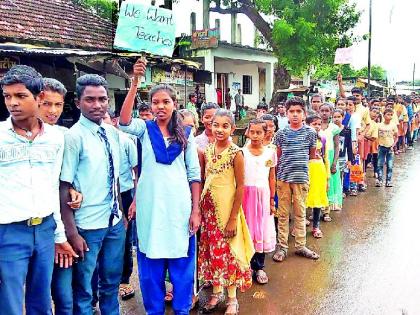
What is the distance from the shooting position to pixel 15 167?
2.36 m

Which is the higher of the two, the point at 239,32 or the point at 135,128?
the point at 239,32

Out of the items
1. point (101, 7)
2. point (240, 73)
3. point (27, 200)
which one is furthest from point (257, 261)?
point (240, 73)

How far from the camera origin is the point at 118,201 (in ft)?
9.87

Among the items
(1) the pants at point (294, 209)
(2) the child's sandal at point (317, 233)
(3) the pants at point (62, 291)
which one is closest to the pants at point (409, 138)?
(2) the child's sandal at point (317, 233)

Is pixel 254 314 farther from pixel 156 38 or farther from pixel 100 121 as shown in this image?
pixel 156 38

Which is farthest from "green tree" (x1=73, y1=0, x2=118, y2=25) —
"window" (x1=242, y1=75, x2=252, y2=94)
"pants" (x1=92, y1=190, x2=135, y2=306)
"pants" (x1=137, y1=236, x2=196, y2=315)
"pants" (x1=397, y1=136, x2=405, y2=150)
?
"pants" (x1=137, y1=236, x2=196, y2=315)

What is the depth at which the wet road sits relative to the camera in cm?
376

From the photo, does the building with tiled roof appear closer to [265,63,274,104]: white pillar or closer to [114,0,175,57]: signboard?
[114,0,175,57]: signboard

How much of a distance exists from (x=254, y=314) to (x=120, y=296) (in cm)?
129

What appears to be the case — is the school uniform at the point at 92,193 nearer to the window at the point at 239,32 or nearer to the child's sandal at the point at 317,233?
the child's sandal at the point at 317,233

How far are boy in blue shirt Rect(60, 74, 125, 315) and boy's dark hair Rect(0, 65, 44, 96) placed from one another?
34 centimetres

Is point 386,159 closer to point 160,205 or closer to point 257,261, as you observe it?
point 257,261

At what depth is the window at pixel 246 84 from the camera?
2246 centimetres

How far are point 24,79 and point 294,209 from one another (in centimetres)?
343
